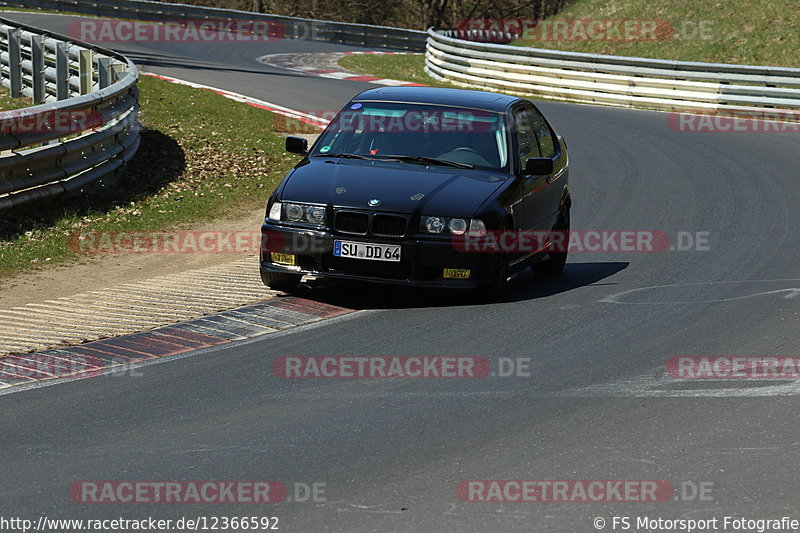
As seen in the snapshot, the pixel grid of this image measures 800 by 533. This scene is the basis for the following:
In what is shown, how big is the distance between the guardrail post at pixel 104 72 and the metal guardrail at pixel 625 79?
1244 cm

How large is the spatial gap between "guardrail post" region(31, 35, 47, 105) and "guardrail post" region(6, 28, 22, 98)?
588 millimetres

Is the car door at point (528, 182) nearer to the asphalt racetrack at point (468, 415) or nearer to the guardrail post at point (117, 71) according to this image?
the asphalt racetrack at point (468, 415)

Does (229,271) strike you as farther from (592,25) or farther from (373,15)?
(373,15)

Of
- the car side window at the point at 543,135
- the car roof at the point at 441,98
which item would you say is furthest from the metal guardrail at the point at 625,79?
the car roof at the point at 441,98

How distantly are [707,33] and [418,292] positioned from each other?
27.2 meters

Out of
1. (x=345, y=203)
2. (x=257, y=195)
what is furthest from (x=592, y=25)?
(x=345, y=203)

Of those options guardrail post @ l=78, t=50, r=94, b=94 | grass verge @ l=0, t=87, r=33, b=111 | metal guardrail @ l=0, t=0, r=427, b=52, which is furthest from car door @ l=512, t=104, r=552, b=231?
metal guardrail @ l=0, t=0, r=427, b=52

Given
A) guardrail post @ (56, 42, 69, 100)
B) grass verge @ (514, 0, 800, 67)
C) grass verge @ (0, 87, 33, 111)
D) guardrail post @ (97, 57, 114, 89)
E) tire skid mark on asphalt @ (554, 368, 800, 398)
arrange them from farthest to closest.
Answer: grass verge @ (514, 0, 800, 67) → grass verge @ (0, 87, 33, 111) → guardrail post @ (56, 42, 69, 100) → guardrail post @ (97, 57, 114, 89) → tire skid mark on asphalt @ (554, 368, 800, 398)

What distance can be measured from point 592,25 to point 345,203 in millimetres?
31786

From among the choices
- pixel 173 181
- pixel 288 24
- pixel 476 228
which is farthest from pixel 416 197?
pixel 288 24

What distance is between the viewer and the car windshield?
396 inches

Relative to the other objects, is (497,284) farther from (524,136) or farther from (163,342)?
(163,342)

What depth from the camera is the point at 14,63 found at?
19953 millimetres

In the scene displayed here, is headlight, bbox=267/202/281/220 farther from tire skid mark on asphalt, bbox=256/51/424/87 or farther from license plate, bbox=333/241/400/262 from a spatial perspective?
tire skid mark on asphalt, bbox=256/51/424/87
